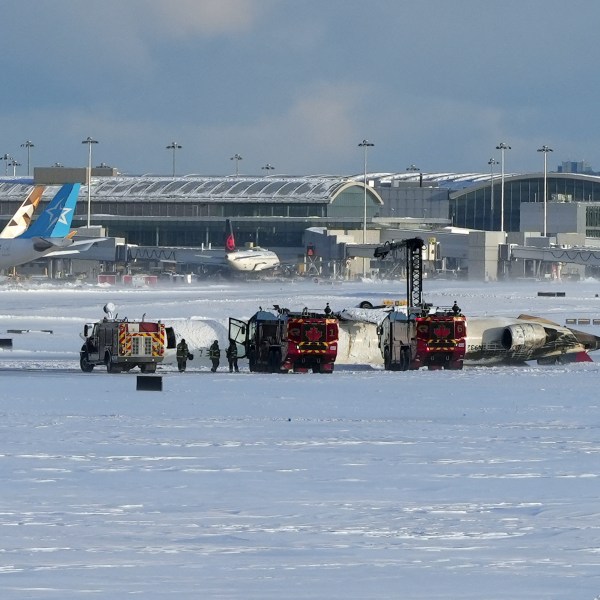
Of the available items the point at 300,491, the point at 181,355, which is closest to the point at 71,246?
the point at 181,355

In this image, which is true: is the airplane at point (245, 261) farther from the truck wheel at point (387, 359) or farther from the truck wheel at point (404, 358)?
the truck wheel at point (404, 358)

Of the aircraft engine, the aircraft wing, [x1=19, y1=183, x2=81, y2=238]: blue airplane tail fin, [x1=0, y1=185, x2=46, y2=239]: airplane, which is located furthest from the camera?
[x1=0, y1=185, x2=46, y2=239]: airplane

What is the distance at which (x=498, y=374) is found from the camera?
52.6 m

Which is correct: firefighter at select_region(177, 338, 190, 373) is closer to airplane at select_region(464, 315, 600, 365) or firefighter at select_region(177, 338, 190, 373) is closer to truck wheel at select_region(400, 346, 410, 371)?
truck wheel at select_region(400, 346, 410, 371)

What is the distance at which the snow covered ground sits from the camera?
17.4 meters

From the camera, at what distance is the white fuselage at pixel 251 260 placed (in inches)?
7165

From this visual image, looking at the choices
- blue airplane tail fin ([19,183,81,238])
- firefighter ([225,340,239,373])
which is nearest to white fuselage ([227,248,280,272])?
blue airplane tail fin ([19,183,81,238])

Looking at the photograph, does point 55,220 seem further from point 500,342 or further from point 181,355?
point 500,342

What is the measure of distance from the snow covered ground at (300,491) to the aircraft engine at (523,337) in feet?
33.6

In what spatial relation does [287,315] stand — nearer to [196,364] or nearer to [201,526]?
[196,364]

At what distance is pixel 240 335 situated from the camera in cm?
5850

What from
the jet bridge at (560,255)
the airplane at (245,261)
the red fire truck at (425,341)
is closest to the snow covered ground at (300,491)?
the red fire truck at (425,341)

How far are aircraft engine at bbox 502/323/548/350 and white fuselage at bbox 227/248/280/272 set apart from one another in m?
125

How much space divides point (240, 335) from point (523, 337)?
11.3m
